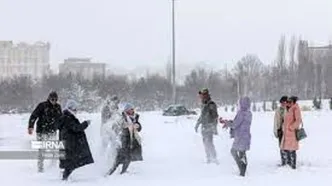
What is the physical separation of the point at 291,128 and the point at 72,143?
4.29m

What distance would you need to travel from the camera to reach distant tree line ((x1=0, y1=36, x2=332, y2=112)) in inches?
3100

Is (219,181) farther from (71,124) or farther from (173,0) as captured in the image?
(173,0)

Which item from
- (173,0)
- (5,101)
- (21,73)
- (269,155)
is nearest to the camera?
(269,155)

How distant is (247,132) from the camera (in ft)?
37.0

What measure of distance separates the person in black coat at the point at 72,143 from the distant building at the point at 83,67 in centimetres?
7718

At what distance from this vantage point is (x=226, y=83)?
91.9m

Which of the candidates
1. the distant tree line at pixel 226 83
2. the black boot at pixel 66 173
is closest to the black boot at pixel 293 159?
the black boot at pixel 66 173

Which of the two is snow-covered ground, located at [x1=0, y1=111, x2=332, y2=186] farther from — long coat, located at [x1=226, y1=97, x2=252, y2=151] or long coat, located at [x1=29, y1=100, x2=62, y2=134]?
long coat, located at [x1=29, y1=100, x2=62, y2=134]

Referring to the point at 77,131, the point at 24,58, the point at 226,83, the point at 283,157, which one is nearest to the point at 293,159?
the point at 283,157

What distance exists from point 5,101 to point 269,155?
208ft

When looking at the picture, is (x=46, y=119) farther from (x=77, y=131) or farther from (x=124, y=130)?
(x=124, y=130)

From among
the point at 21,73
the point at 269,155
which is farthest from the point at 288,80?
the point at 269,155

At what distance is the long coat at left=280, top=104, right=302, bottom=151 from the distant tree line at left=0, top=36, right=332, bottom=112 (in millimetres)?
64084

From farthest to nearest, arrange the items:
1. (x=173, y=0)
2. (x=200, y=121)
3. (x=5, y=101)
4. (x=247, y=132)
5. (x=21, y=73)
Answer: (x=21, y=73), (x=5, y=101), (x=173, y=0), (x=200, y=121), (x=247, y=132)
